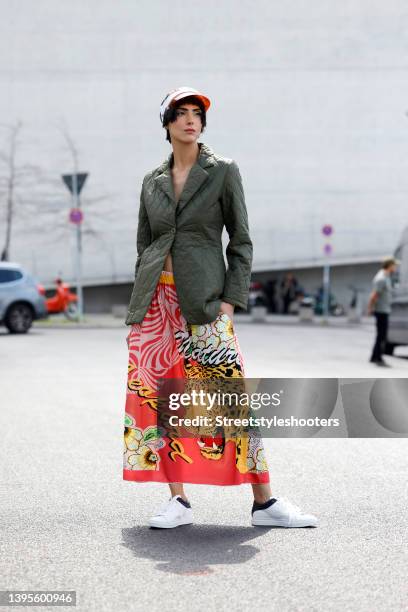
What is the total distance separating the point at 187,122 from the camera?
4258mm

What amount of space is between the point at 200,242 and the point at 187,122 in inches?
20.8

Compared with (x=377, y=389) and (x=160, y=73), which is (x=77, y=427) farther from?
(x=160, y=73)

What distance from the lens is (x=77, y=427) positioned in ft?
24.2

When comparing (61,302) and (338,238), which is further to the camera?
(338,238)

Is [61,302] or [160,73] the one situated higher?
[160,73]

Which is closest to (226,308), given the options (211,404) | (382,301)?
(211,404)

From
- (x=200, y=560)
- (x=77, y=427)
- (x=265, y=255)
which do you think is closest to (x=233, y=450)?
(x=200, y=560)

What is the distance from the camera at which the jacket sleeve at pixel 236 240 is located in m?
→ 4.23

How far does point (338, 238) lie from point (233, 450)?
3502cm

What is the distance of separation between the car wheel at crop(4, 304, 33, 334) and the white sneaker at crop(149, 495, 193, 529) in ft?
55.7

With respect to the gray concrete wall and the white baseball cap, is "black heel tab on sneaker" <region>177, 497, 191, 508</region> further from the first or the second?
the gray concrete wall

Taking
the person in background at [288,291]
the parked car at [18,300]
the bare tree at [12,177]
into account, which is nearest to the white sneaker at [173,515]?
the parked car at [18,300]

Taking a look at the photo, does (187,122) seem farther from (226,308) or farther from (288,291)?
(288,291)

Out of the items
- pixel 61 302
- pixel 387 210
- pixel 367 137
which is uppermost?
pixel 367 137
